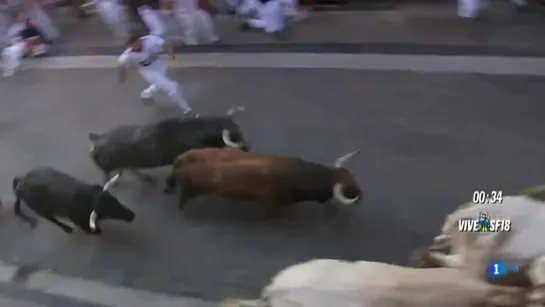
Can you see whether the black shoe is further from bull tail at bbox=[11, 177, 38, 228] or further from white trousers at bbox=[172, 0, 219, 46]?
bull tail at bbox=[11, 177, 38, 228]

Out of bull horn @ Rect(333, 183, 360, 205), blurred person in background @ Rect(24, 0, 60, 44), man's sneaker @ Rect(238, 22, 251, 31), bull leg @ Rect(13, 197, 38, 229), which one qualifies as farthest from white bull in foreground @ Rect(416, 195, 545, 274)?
blurred person in background @ Rect(24, 0, 60, 44)

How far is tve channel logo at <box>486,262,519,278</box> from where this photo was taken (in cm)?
143

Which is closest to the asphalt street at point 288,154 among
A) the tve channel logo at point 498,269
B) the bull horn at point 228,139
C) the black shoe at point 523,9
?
the bull horn at point 228,139

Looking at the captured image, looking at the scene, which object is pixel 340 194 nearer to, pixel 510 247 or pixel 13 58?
pixel 510 247

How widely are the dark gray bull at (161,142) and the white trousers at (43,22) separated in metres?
2.69

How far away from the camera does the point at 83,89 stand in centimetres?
413

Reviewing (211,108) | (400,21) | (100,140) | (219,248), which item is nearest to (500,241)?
(219,248)

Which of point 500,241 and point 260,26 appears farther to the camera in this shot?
point 260,26

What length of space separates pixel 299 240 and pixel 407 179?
0.57 metres

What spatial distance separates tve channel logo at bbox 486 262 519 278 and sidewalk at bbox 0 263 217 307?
1.04 metres

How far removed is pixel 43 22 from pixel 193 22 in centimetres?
143

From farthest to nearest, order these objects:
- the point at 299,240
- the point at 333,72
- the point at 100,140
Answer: the point at 333,72 → the point at 100,140 → the point at 299,240

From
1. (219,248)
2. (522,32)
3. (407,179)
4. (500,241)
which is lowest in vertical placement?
(500,241)

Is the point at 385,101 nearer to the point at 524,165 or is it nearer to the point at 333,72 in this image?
the point at 333,72
